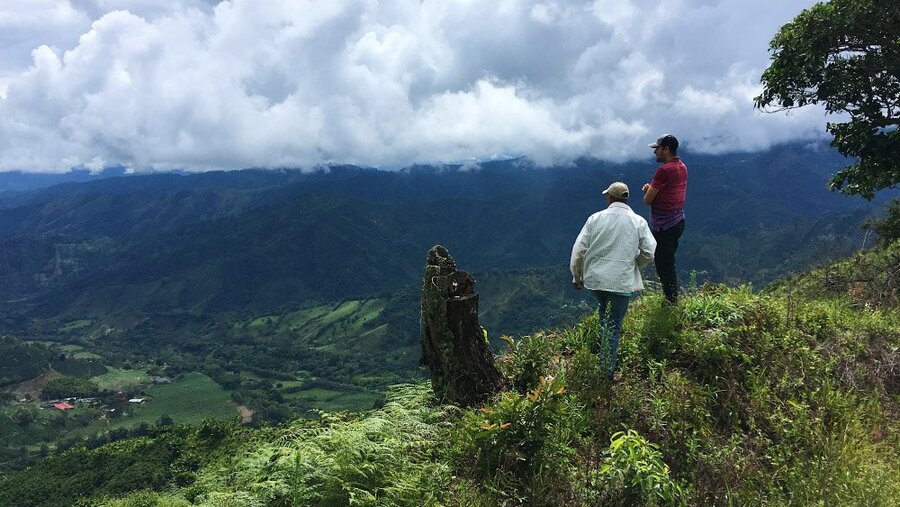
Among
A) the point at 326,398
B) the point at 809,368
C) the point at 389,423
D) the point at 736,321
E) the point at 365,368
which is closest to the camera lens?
the point at 389,423

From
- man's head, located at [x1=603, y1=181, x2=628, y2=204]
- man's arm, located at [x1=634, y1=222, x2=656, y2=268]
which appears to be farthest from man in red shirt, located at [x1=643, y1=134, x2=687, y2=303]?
man's arm, located at [x1=634, y1=222, x2=656, y2=268]

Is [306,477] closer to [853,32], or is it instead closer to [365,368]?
[853,32]

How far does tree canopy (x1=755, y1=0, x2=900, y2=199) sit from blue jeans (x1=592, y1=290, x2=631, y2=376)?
1084cm

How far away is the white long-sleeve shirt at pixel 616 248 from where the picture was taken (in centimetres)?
601

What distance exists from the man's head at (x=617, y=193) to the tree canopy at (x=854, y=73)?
10.1m

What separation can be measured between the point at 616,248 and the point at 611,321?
92 centimetres

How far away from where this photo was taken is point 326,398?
494ft

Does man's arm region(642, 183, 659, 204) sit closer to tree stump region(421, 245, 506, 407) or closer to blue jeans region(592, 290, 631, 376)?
blue jeans region(592, 290, 631, 376)

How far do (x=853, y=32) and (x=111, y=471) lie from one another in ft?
203

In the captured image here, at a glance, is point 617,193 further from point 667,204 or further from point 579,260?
point 667,204

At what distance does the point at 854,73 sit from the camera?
12.3m

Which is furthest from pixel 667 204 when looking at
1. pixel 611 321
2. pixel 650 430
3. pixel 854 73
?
pixel 854 73

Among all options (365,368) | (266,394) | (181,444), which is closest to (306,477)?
(181,444)

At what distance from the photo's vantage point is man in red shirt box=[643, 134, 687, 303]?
23.9 ft
